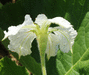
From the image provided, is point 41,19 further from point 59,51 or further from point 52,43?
point 59,51

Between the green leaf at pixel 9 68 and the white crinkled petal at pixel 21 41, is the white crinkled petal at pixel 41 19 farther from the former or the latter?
the green leaf at pixel 9 68

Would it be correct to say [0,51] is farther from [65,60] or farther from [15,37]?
[15,37]

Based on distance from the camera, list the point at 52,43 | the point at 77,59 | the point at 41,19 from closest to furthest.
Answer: the point at 41,19, the point at 52,43, the point at 77,59

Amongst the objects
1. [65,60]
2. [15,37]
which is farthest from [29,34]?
[65,60]

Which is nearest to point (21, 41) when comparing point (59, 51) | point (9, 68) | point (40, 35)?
point (40, 35)

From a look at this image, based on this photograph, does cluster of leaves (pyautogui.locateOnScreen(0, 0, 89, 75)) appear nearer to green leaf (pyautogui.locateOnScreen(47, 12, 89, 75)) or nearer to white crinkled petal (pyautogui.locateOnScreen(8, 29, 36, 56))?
green leaf (pyautogui.locateOnScreen(47, 12, 89, 75))

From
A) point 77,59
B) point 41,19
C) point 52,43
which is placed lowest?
point 77,59
